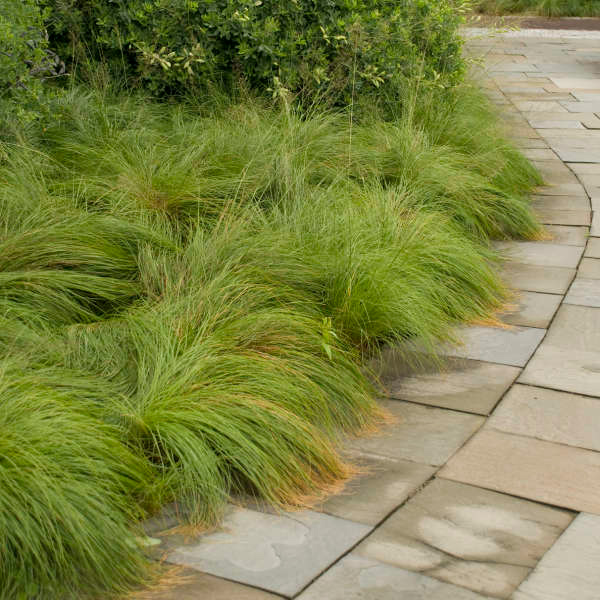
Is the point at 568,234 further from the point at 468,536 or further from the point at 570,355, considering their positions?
the point at 468,536

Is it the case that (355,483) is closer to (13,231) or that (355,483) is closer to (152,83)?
(13,231)

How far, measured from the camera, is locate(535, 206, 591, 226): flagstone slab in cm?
591

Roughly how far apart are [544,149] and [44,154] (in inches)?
175

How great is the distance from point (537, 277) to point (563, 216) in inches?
47.3

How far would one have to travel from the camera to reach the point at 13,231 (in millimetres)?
4004

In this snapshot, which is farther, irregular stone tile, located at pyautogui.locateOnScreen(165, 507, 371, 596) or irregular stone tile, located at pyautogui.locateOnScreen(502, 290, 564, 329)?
irregular stone tile, located at pyautogui.locateOnScreen(502, 290, 564, 329)

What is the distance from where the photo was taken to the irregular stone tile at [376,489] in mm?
2846

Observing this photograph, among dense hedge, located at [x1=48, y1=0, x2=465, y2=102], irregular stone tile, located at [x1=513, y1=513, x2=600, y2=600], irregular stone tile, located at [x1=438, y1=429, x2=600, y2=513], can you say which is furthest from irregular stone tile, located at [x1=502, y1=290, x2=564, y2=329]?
dense hedge, located at [x1=48, y1=0, x2=465, y2=102]

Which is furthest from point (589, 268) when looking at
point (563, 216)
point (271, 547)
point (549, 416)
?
point (271, 547)

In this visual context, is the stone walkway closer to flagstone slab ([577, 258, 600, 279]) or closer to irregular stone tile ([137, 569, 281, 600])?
irregular stone tile ([137, 569, 281, 600])

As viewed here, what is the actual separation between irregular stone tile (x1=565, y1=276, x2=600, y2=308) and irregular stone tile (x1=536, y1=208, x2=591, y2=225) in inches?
39.7

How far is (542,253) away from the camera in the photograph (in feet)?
17.5

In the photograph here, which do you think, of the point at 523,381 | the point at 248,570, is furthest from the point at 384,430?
the point at 248,570

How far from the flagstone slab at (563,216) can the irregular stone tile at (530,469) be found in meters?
2.89
